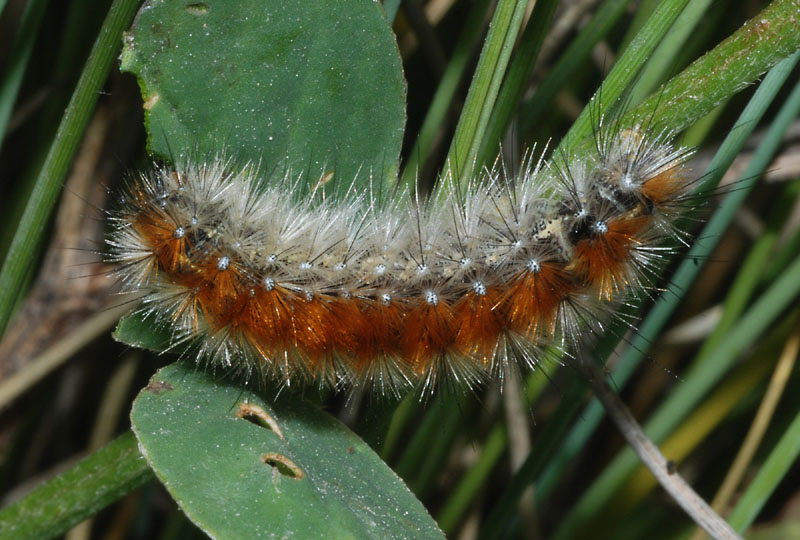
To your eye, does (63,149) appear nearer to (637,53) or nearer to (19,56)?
(19,56)

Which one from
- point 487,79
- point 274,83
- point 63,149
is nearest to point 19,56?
point 63,149

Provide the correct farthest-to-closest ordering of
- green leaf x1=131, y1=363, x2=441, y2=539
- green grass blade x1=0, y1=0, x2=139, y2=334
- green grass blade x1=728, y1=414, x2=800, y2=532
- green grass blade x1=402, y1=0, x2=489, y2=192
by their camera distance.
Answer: green grass blade x1=402, y1=0, x2=489, y2=192 < green grass blade x1=728, y1=414, x2=800, y2=532 < green grass blade x1=0, y1=0, x2=139, y2=334 < green leaf x1=131, y1=363, x2=441, y2=539

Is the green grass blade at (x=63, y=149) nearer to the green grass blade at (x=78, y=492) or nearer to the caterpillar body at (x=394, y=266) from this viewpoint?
the caterpillar body at (x=394, y=266)

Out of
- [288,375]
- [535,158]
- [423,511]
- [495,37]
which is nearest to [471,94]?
[495,37]

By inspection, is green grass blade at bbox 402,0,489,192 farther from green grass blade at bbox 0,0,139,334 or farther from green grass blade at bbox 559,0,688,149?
green grass blade at bbox 0,0,139,334

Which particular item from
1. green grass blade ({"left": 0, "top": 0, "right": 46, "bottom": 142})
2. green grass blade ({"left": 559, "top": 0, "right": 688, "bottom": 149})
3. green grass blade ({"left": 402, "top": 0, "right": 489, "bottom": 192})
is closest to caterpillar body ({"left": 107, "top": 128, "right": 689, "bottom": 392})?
green grass blade ({"left": 559, "top": 0, "right": 688, "bottom": 149})

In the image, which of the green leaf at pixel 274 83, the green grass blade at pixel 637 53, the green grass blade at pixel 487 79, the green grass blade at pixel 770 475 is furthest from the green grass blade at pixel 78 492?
the green grass blade at pixel 770 475
